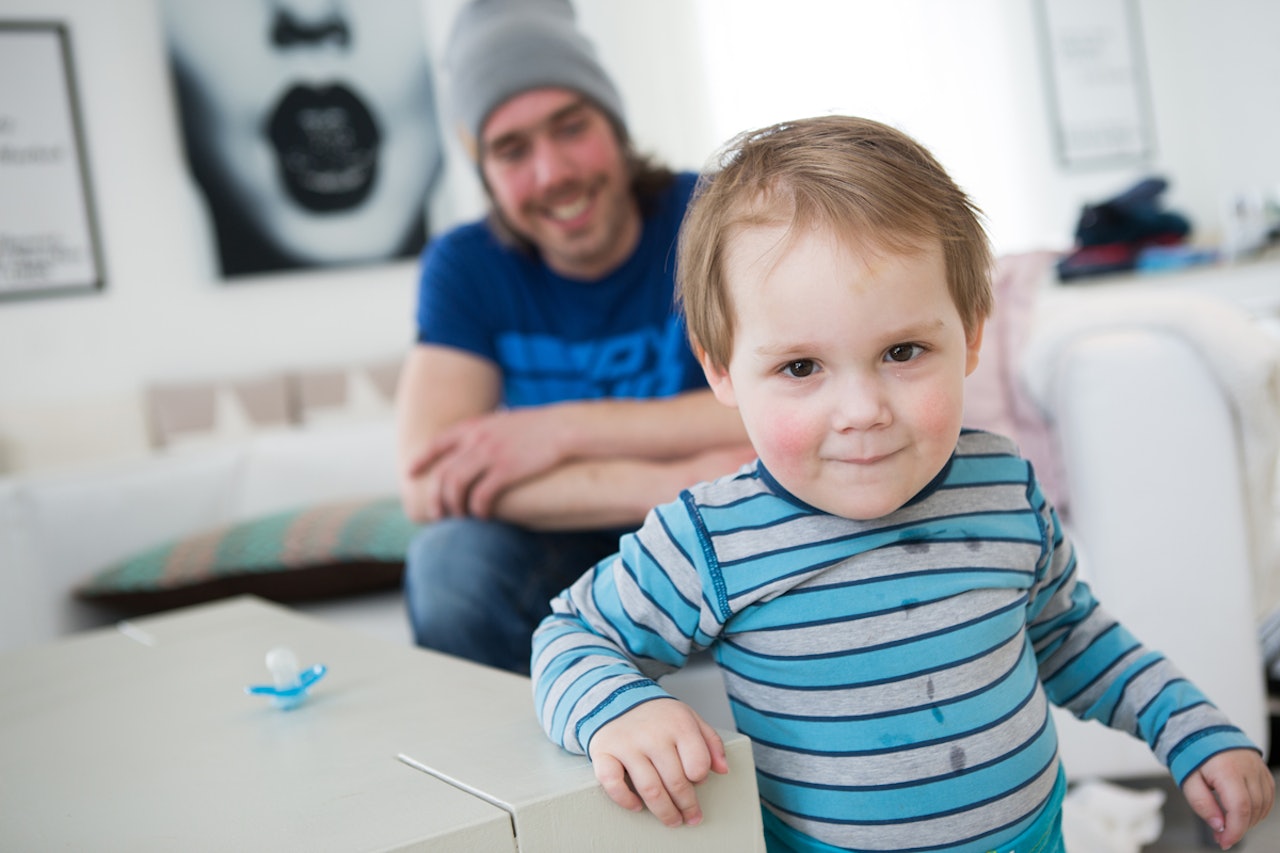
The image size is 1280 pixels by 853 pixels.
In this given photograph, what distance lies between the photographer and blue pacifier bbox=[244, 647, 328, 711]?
0.86 m

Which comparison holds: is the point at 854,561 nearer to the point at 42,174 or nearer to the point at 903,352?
the point at 903,352

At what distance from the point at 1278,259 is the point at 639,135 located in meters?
2.34

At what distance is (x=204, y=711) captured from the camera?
90cm

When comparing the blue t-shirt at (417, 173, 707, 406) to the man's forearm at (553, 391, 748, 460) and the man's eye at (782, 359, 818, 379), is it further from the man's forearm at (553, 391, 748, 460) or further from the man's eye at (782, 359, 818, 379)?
the man's eye at (782, 359, 818, 379)

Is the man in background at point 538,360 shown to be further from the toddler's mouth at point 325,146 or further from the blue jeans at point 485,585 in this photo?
the toddler's mouth at point 325,146

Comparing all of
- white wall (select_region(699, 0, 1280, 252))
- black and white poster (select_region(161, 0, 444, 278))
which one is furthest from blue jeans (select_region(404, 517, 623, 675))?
white wall (select_region(699, 0, 1280, 252))

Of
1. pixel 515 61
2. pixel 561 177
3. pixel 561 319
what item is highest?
pixel 515 61

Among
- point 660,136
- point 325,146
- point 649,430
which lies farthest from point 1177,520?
point 660,136

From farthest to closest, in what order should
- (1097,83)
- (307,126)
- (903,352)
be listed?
1. (1097,83)
2. (307,126)
3. (903,352)

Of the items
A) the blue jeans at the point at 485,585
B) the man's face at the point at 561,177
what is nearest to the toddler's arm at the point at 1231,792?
the blue jeans at the point at 485,585

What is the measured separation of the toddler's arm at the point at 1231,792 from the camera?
2.38 feet

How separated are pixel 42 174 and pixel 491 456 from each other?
10.6 ft

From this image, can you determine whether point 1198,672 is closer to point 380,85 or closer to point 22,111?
point 380,85

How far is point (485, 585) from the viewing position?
4.27 feet
